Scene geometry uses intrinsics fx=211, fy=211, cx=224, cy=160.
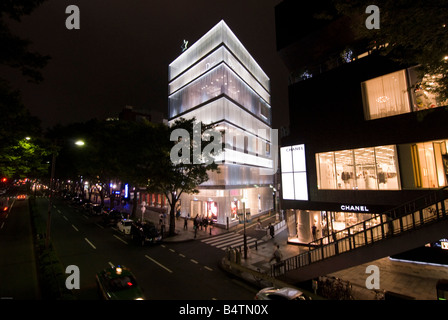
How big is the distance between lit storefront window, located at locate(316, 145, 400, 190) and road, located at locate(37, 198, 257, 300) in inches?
403

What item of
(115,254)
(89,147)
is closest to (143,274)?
(115,254)

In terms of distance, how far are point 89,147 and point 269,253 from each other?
103ft

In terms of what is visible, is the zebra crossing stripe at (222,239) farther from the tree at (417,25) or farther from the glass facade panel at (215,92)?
the glass facade panel at (215,92)

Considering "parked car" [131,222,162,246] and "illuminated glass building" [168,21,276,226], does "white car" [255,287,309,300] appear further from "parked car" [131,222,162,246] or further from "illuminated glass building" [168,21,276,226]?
"illuminated glass building" [168,21,276,226]

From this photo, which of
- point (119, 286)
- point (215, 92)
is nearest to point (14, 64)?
point (119, 286)

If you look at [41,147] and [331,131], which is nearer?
[331,131]

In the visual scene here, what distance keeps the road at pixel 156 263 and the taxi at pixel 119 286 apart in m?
1.62

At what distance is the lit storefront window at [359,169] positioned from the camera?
46.3 ft

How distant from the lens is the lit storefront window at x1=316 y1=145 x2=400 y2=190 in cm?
1410

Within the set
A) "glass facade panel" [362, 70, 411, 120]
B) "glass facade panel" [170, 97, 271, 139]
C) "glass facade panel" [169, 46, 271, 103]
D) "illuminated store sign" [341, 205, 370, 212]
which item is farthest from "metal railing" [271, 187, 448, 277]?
"glass facade panel" [169, 46, 271, 103]

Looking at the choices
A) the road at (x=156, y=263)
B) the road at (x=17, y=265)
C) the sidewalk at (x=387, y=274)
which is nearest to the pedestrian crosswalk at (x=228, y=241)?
the road at (x=156, y=263)

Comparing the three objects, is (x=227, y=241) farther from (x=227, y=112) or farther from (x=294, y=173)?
(x=227, y=112)
